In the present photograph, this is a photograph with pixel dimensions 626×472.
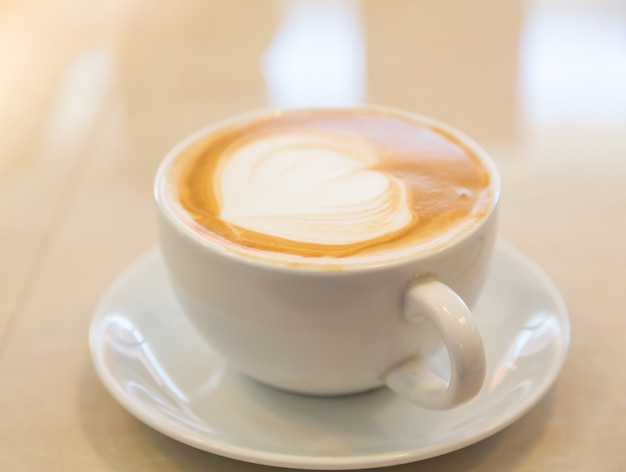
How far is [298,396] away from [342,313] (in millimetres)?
96

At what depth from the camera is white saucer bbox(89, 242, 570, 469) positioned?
0.46 metres

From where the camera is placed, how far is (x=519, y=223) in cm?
74

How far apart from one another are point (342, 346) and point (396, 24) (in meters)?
0.79

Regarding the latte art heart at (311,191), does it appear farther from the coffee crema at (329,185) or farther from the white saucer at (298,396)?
the white saucer at (298,396)

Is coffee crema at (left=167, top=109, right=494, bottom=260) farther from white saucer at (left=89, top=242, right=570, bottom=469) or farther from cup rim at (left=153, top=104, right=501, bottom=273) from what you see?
white saucer at (left=89, top=242, right=570, bottom=469)

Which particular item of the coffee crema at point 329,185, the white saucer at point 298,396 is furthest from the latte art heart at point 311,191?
the white saucer at point 298,396

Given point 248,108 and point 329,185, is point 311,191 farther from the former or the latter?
point 248,108

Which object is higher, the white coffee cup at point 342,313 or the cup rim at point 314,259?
the cup rim at point 314,259

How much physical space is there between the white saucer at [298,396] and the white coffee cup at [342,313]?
2cm

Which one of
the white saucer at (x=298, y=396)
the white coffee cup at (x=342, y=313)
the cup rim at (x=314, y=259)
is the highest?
the cup rim at (x=314, y=259)

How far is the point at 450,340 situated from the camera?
0.42 m

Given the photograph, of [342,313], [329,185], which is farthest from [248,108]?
[342,313]

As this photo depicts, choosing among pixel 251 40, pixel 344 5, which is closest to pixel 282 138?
pixel 251 40

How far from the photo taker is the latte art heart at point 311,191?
484 mm
